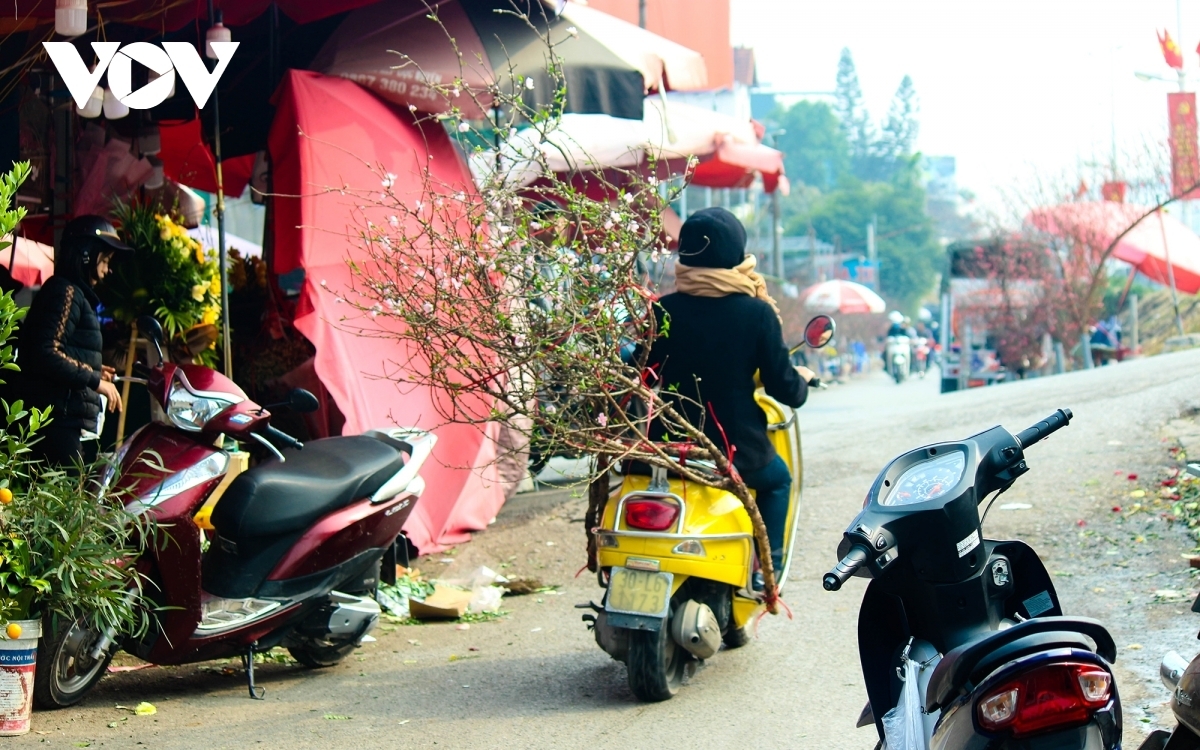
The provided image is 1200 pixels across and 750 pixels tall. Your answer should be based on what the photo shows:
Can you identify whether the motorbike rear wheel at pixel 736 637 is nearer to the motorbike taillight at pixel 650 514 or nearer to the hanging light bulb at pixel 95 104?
the motorbike taillight at pixel 650 514

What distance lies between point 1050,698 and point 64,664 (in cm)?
394

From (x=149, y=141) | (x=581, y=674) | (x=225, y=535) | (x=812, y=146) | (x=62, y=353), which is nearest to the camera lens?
(x=225, y=535)

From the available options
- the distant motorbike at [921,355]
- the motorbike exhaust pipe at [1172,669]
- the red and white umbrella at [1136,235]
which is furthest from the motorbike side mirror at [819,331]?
the distant motorbike at [921,355]

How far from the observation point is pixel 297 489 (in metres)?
5.21

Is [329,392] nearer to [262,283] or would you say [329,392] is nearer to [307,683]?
[262,283]

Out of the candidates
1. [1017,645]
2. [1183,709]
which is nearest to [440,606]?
[1183,709]

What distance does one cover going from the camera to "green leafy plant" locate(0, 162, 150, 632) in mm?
4570

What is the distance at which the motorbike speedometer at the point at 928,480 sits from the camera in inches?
104

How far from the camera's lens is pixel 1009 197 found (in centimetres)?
2333

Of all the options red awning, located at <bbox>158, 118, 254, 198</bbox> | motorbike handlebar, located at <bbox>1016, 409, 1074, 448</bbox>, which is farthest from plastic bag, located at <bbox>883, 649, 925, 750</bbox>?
red awning, located at <bbox>158, 118, 254, 198</bbox>

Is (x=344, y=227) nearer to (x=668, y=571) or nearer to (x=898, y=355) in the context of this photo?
(x=668, y=571)

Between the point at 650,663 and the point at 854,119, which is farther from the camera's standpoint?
the point at 854,119

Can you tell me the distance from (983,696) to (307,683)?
12.7 ft

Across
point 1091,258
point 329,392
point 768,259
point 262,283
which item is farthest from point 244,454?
point 768,259
